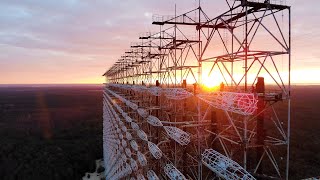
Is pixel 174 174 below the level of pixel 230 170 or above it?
below

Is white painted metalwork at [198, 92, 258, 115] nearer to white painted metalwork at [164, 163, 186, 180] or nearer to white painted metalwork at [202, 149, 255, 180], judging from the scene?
white painted metalwork at [202, 149, 255, 180]

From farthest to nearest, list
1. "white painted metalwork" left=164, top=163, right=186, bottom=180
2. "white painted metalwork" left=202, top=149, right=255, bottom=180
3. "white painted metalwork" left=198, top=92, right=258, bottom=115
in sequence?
"white painted metalwork" left=164, top=163, right=186, bottom=180 → "white painted metalwork" left=198, top=92, right=258, bottom=115 → "white painted metalwork" left=202, top=149, right=255, bottom=180

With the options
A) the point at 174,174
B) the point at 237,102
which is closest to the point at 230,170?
the point at 237,102

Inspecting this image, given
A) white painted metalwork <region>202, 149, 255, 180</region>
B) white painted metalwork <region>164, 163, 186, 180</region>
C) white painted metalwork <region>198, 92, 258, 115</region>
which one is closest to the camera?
white painted metalwork <region>202, 149, 255, 180</region>

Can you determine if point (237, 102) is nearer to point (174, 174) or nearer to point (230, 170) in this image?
point (230, 170)

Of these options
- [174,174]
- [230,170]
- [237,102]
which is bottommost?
[174,174]

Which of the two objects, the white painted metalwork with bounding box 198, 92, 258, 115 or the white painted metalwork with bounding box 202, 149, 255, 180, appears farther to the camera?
the white painted metalwork with bounding box 198, 92, 258, 115

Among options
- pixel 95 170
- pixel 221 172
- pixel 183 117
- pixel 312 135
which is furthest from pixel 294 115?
pixel 221 172

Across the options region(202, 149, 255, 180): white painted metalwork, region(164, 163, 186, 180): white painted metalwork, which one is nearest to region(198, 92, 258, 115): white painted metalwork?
region(202, 149, 255, 180): white painted metalwork

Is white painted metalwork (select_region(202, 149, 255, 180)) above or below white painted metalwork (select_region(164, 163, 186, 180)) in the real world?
above

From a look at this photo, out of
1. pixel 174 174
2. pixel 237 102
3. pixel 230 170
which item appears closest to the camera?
pixel 237 102

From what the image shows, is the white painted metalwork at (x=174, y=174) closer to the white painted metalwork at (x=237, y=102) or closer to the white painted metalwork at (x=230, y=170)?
the white painted metalwork at (x=230, y=170)

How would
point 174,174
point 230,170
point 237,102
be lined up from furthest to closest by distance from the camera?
point 174,174
point 230,170
point 237,102

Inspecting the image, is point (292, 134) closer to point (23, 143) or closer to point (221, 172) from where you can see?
point (23, 143)
